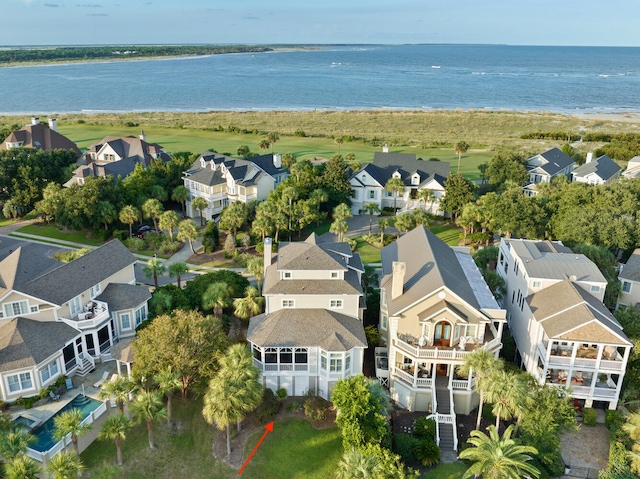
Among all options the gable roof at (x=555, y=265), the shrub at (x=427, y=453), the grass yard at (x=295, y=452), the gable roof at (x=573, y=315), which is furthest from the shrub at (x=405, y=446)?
the gable roof at (x=555, y=265)

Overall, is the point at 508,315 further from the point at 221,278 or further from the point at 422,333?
the point at 221,278

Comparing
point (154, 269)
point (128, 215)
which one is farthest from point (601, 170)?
point (128, 215)

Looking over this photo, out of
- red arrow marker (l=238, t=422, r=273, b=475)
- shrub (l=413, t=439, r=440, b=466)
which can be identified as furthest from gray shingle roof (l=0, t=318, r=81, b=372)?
shrub (l=413, t=439, r=440, b=466)

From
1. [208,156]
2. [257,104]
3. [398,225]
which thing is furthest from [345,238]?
[257,104]

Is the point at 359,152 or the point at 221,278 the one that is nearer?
the point at 221,278

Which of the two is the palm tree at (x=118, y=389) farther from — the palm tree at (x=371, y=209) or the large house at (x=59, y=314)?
the palm tree at (x=371, y=209)

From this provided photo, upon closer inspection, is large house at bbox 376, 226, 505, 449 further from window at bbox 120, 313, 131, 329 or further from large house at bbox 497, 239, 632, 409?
window at bbox 120, 313, 131, 329
